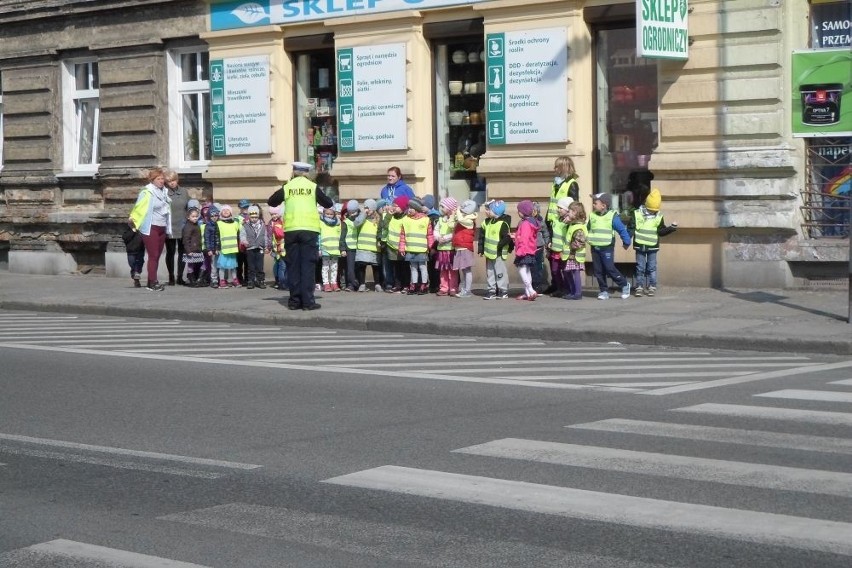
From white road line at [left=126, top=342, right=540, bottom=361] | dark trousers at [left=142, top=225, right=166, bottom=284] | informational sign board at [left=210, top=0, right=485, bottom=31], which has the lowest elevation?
white road line at [left=126, top=342, right=540, bottom=361]

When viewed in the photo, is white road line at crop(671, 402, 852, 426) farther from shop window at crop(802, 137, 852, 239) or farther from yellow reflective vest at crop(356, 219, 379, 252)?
yellow reflective vest at crop(356, 219, 379, 252)

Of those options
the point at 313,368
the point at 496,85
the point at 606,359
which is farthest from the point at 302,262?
the point at 606,359

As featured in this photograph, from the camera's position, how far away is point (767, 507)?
6766mm

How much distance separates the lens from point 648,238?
18.2 meters

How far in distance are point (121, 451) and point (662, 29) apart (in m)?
11.7

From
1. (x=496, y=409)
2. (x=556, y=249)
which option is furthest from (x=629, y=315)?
(x=496, y=409)

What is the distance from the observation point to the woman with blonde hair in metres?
22.4

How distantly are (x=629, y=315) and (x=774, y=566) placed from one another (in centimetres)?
1072

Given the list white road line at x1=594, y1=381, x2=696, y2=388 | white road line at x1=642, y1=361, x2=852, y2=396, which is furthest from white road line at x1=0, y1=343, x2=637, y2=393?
white road line at x1=642, y1=361, x2=852, y2=396

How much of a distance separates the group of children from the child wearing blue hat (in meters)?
0.01

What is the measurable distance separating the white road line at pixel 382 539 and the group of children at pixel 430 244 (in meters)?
11.8

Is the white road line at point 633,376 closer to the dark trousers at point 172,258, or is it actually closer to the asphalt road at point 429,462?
the asphalt road at point 429,462

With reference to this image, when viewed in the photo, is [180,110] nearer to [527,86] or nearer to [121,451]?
[527,86]

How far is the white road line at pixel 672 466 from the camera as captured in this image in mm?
7289
